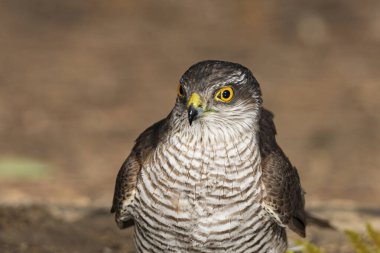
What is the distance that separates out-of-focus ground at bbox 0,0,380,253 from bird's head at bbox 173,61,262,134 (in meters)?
2.80

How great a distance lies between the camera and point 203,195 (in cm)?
639

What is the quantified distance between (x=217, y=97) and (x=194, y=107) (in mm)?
264

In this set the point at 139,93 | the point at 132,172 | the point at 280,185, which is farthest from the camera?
the point at 139,93

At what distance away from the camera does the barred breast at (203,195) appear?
635 cm

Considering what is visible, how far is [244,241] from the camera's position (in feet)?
21.4

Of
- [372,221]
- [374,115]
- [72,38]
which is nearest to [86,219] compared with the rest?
[372,221]

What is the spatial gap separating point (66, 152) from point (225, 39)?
4.75 m

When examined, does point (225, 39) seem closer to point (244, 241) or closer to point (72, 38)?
point (72, 38)

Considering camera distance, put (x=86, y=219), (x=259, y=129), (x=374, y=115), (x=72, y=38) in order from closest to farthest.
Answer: (x=259, y=129) < (x=86, y=219) < (x=374, y=115) < (x=72, y=38)

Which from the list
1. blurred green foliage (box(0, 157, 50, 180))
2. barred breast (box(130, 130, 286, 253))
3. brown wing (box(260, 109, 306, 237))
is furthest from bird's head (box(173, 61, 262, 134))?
blurred green foliage (box(0, 157, 50, 180))

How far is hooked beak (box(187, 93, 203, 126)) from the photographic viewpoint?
6.06m

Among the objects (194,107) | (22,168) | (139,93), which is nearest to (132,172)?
(194,107)

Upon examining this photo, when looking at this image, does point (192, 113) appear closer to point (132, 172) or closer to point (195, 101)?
point (195, 101)

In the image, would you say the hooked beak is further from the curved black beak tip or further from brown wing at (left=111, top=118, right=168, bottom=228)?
brown wing at (left=111, top=118, right=168, bottom=228)
